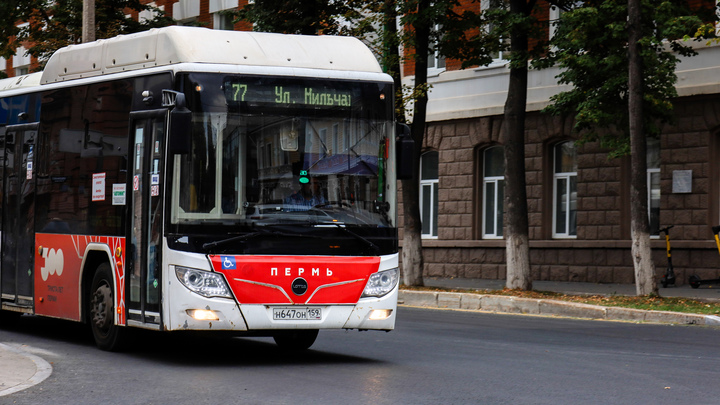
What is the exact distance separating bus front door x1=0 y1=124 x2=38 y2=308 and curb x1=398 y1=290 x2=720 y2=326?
859 centimetres

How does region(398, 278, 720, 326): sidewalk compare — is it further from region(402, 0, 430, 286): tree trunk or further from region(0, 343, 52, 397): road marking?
region(0, 343, 52, 397): road marking

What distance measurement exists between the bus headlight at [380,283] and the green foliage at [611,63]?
31.2 feet

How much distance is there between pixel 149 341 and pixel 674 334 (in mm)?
6576

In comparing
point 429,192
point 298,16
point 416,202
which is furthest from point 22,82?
point 429,192

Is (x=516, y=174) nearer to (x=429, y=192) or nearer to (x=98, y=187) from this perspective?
(x=429, y=192)

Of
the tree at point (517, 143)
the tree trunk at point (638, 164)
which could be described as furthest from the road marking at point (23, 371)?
the tree at point (517, 143)

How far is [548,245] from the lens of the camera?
2686cm

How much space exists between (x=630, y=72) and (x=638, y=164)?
1.52 metres

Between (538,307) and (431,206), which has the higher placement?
(431,206)

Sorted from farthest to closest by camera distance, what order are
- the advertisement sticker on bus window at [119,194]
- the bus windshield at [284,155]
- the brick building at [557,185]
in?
the brick building at [557,185], the advertisement sticker on bus window at [119,194], the bus windshield at [284,155]

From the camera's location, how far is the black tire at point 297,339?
12.2 meters

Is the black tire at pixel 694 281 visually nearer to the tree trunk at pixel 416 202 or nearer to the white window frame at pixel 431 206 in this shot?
the tree trunk at pixel 416 202

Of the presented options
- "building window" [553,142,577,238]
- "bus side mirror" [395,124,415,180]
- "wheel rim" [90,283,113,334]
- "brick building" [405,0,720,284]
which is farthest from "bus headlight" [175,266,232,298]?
"building window" [553,142,577,238]

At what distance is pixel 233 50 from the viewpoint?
1108 cm
